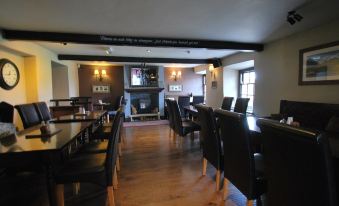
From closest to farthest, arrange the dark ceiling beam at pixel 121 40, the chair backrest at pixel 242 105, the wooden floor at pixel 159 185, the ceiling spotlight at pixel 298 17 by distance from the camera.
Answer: the wooden floor at pixel 159 185 < the ceiling spotlight at pixel 298 17 < the dark ceiling beam at pixel 121 40 < the chair backrest at pixel 242 105

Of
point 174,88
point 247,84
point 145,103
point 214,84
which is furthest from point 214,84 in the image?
point 145,103

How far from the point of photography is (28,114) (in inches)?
109

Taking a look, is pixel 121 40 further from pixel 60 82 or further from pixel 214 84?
pixel 214 84

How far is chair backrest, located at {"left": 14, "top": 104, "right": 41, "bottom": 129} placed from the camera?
2.60 metres

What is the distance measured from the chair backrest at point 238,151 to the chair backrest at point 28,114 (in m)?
2.52

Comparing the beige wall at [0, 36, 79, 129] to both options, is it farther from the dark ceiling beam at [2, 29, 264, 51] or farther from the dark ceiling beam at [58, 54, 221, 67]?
the dark ceiling beam at [58, 54, 221, 67]

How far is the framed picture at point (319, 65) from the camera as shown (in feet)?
9.98

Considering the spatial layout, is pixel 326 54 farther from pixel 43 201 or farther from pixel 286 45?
pixel 43 201

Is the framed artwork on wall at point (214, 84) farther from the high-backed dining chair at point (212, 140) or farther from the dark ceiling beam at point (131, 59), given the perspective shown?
the high-backed dining chair at point (212, 140)

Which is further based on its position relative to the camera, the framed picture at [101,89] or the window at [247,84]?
the framed picture at [101,89]

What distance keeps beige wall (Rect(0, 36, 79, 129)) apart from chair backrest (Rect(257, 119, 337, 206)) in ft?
13.6

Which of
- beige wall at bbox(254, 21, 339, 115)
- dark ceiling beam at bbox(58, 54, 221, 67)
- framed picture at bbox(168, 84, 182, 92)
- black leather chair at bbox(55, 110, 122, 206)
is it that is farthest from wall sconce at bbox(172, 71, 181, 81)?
black leather chair at bbox(55, 110, 122, 206)

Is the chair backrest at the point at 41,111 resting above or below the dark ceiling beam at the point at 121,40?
below

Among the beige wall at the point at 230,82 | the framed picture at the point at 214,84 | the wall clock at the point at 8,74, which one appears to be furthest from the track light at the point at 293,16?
the wall clock at the point at 8,74
